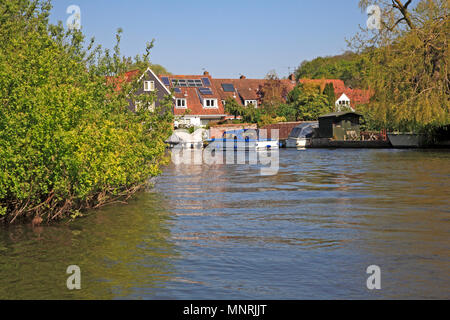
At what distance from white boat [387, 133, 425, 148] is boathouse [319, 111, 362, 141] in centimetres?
685

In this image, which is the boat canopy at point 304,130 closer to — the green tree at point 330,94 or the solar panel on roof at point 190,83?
the green tree at point 330,94

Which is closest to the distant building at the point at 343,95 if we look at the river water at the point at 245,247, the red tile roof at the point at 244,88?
the red tile roof at the point at 244,88

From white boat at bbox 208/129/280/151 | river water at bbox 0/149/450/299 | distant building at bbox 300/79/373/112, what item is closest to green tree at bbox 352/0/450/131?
white boat at bbox 208/129/280/151

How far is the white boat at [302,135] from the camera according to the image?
5953 centimetres

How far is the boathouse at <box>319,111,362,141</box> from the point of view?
58.2 meters

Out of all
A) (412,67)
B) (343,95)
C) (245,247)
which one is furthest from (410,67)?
(343,95)

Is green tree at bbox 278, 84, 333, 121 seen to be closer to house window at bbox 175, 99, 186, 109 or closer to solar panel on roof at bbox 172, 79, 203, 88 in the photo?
house window at bbox 175, 99, 186, 109

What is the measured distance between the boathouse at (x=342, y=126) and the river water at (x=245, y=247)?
1361 inches

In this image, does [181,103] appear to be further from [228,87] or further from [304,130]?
[304,130]

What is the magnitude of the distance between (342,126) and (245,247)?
4706 centimetres

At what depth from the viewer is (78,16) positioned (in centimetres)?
2061

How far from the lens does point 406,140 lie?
49562 mm

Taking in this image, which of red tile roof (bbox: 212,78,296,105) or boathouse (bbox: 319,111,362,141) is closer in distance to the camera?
boathouse (bbox: 319,111,362,141)
